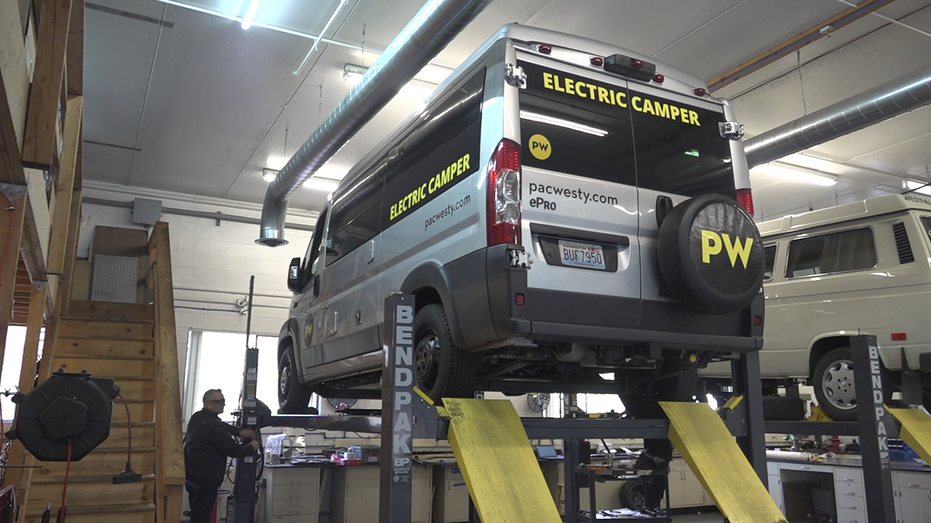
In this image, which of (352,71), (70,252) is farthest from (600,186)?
(70,252)

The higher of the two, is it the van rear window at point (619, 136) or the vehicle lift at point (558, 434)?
the van rear window at point (619, 136)

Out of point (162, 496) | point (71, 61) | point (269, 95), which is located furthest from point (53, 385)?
point (269, 95)

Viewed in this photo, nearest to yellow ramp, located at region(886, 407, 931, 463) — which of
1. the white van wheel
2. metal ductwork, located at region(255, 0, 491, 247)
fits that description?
Answer: the white van wheel

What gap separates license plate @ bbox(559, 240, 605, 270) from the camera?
3.62m

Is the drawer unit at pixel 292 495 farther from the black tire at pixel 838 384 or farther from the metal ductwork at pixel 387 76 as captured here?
the black tire at pixel 838 384

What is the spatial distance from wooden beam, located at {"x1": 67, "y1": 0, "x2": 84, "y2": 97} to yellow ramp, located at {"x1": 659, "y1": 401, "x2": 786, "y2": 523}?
584 cm

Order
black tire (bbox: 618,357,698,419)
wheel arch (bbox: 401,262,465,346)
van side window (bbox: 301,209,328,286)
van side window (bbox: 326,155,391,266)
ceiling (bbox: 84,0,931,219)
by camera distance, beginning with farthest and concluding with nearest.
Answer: ceiling (bbox: 84,0,931,219) → van side window (bbox: 301,209,328,286) → van side window (bbox: 326,155,391,266) → black tire (bbox: 618,357,698,419) → wheel arch (bbox: 401,262,465,346)

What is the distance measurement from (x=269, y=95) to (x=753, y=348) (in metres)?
8.02

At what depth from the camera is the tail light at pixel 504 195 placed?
3.45 m

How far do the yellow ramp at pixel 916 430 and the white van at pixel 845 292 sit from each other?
1493 mm

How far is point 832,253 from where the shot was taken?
7008 millimetres

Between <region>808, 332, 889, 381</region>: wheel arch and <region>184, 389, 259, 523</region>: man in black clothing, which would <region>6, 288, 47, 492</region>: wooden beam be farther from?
<region>808, 332, 889, 381</region>: wheel arch

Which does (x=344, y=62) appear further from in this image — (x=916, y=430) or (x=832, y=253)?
(x=916, y=430)

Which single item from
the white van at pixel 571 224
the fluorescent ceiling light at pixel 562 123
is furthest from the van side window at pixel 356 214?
the fluorescent ceiling light at pixel 562 123
